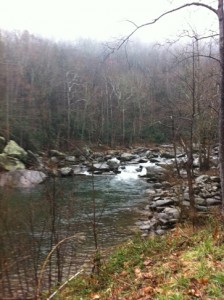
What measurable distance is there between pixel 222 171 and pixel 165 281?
300 cm

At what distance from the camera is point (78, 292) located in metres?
6.00

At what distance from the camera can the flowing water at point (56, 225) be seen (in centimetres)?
510

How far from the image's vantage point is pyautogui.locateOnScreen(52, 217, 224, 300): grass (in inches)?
169

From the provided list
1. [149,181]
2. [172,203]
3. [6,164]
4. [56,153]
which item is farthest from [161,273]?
[149,181]

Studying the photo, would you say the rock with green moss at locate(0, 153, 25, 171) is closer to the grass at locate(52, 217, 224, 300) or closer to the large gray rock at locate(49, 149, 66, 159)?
the large gray rock at locate(49, 149, 66, 159)

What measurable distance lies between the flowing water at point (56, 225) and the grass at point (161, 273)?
65cm

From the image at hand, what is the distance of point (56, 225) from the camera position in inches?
251

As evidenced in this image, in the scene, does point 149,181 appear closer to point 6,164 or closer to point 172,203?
point 172,203

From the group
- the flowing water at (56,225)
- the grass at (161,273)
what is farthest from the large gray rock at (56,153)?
the grass at (161,273)

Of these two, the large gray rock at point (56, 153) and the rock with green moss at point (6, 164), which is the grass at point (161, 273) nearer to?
the large gray rock at point (56, 153)

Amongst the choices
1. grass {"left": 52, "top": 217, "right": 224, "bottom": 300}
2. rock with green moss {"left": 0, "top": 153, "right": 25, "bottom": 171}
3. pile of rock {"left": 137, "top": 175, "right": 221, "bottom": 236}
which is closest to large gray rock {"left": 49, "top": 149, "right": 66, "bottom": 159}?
rock with green moss {"left": 0, "top": 153, "right": 25, "bottom": 171}

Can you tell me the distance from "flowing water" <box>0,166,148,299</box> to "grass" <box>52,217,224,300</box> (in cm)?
65

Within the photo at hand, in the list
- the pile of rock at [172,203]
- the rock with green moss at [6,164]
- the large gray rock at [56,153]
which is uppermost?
the large gray rock at [56,153]

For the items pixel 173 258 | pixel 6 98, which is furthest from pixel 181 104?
pixel 173 258
